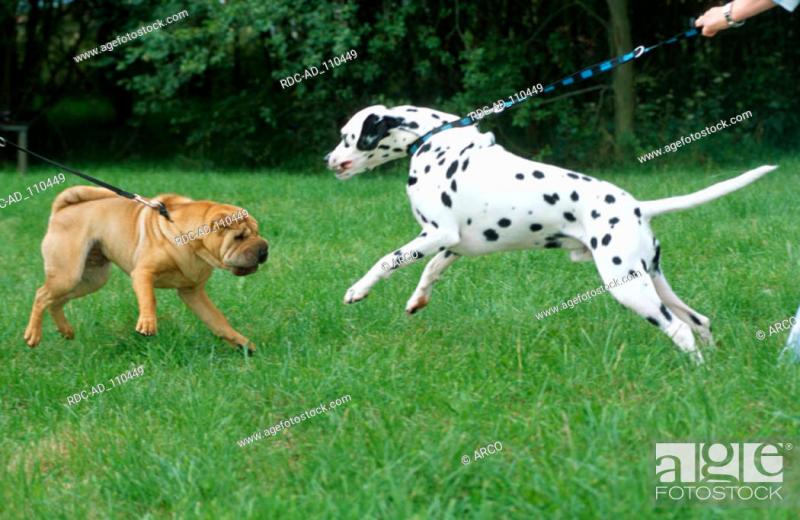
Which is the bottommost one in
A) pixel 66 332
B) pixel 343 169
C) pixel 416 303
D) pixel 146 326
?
pixel 416 303

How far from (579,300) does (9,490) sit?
11.2 feet

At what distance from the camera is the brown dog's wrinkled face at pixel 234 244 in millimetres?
5312

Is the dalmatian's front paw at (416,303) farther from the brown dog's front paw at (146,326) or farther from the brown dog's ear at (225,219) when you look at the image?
the brown dog's front paw at (146,326)

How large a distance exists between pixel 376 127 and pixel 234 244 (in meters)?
1.01

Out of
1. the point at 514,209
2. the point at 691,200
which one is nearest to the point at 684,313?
the point at 691,200

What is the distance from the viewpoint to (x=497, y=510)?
338 centimetres

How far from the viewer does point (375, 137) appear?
5562 mm

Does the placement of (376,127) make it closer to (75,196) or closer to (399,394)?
(399,394)

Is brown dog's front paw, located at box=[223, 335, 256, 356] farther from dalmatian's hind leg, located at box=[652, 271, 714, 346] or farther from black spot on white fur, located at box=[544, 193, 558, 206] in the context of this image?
dalmatian's hind leg, located at box=[652, 271, 714, 346]

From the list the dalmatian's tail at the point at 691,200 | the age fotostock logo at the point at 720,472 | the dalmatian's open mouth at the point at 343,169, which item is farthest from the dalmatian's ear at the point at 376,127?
the age fotostock logo at the point at 720,472

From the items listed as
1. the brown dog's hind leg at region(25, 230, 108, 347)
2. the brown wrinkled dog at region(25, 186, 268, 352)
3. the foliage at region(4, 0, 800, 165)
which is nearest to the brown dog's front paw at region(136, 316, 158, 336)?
the brown wrinkled dog at region(25, 186, 268, 352)

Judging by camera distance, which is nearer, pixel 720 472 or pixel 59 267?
pixel 720 472

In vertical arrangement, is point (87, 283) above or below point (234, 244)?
below

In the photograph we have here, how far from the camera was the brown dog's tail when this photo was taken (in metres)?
5.87
